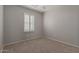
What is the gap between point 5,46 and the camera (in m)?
1.71

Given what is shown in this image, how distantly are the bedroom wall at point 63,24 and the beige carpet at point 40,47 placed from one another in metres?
0.14

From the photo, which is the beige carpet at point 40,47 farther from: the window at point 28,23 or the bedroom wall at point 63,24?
the window at point 28,23

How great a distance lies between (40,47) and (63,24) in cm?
70

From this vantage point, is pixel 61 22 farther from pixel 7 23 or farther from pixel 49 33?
pixel 7 23

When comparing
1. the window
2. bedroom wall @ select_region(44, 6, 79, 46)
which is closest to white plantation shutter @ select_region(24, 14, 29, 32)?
the window

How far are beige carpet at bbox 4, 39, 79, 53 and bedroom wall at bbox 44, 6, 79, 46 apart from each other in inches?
5.6

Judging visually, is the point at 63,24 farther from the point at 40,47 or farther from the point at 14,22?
the point at 14,22

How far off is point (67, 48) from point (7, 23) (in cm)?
136

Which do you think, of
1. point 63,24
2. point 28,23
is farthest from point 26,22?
point 63,24

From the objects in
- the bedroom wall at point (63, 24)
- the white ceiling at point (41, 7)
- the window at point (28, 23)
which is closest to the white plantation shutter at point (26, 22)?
the window at point (28, 23)

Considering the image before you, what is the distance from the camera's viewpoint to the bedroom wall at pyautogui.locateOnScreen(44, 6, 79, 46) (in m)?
1.71

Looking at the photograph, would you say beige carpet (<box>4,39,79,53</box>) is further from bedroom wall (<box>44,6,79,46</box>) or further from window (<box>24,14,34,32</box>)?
window (<box>24,14,34,32</box>)

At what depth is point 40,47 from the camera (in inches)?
70.0
